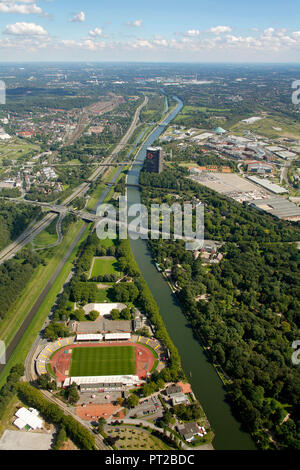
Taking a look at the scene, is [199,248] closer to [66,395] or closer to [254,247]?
[254,247]

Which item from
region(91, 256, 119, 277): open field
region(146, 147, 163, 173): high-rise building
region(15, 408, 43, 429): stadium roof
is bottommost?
region(15, 408, 43, 429): stadium roof

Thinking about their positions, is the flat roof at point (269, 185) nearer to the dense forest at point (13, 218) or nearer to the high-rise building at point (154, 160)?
the high-rise building at point (154, 160)

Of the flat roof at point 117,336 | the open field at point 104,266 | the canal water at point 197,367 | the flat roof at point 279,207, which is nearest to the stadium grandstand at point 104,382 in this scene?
the flat roof at point 117,336

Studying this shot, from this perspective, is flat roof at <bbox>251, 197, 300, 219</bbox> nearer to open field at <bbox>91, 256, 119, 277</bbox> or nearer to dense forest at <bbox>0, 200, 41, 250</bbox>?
open field at <bbox>91, 256, 119, 277</bbox>

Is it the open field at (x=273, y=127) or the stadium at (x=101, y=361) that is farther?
the open field at (x=273, y=127)

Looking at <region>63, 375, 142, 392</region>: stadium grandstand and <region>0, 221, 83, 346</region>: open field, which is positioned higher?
<region>0, 221, 83, 346</region>: open field

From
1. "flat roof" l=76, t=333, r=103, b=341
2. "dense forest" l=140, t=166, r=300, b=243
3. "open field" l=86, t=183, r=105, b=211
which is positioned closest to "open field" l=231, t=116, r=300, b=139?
"dense forest" l=140, t=166, r=300, b=243
